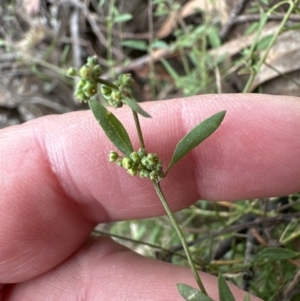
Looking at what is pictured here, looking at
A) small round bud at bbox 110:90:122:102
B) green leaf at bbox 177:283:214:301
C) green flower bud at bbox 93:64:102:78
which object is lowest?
green leaf at bbox 177:283:214:301

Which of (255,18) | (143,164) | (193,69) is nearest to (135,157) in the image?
(143,164)

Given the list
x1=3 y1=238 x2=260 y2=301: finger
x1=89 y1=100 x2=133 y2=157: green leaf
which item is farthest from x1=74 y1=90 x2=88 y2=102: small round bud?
x1=3 y1=238 x2=260 y2=301: finger

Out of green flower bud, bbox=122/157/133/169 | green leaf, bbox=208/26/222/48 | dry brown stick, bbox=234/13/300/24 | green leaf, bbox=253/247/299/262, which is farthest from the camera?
green leaf, bbox=208/26/222/48

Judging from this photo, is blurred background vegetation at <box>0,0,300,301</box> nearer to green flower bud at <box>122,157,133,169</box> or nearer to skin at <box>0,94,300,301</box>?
skin at <box>0,94,300,301</box>

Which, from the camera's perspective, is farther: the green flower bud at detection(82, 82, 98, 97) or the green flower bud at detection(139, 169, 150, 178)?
the green flower bud at detection(139, 169, 150, 178)

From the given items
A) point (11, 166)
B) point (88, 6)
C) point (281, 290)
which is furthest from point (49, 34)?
point (281, 290)

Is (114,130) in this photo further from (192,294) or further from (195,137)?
(192,294)
